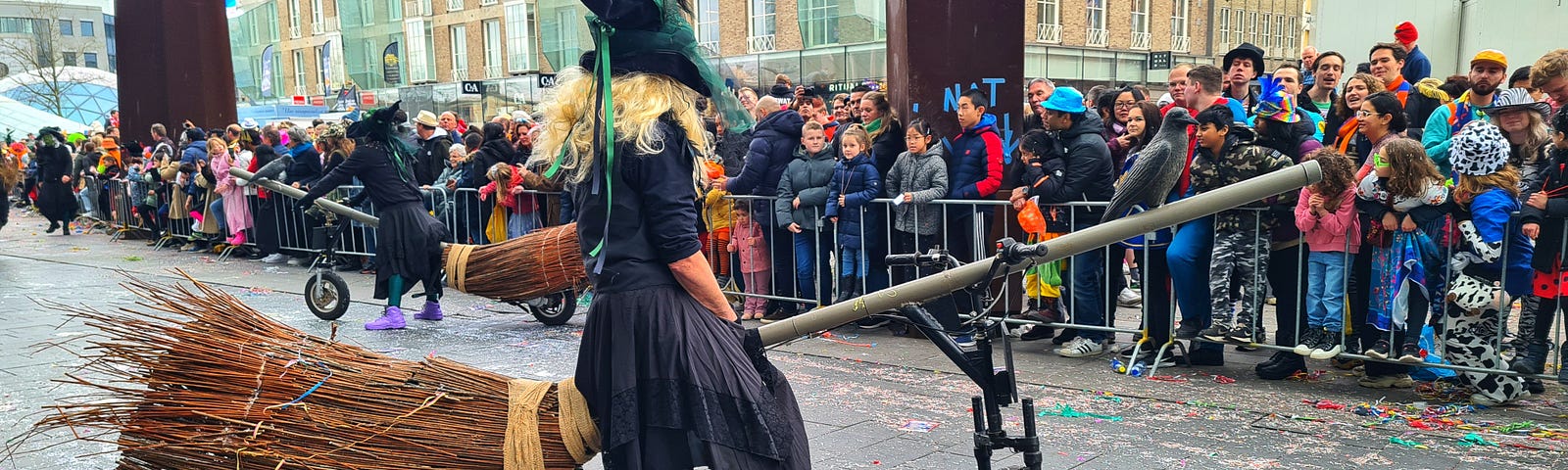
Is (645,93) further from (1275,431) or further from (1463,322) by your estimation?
(1463,322)

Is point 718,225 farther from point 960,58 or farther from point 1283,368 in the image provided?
point 1283,368

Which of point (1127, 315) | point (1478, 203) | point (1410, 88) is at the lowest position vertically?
point (1127, 315)

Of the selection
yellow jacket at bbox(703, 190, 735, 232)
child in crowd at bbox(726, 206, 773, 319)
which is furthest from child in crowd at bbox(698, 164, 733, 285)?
child in crowd at bbox(726, 206, 773, 319)

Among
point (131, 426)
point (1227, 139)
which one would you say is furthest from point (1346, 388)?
point (131, 426)

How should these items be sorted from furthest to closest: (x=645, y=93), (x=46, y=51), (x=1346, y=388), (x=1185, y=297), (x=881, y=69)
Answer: (x=46, y=51), (x=881, y=69), (x=1185, y=297), (x=1346, y=388), (x=645, y=93)

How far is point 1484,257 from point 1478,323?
369 mm

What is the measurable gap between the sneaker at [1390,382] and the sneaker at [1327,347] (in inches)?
9.7

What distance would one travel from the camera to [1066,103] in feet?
23.7

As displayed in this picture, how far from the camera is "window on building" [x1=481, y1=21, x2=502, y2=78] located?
43438 mm

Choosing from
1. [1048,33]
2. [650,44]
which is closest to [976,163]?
[650,44]

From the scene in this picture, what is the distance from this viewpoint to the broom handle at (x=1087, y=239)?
101 inches

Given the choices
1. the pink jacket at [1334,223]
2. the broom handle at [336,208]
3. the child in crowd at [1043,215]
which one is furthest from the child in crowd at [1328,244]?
the broom handle at [336,208]

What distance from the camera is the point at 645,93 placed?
3.31m

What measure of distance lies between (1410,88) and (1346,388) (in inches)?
98.3
